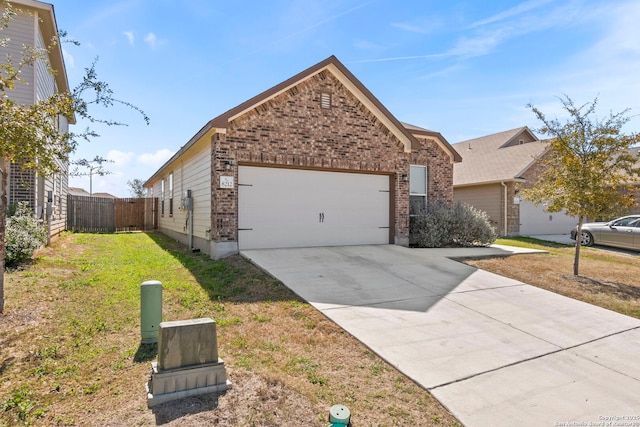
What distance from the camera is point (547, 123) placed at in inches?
348

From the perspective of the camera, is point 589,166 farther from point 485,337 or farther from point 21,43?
point 21,43

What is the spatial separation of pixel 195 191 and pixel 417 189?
24.6 feet

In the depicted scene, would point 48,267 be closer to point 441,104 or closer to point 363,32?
point 363,32

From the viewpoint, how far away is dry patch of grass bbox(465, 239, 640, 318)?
6.70 meters

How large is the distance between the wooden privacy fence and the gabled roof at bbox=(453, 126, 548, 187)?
1799 centimetres

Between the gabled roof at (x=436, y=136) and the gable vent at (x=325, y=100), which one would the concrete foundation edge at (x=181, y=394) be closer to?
the gable vent at (x=325, y=100)

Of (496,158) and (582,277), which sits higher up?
(496,158)

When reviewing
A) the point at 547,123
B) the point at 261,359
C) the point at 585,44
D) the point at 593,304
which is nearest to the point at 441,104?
the point at 585,44

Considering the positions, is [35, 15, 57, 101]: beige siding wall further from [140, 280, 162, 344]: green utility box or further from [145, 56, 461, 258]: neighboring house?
[140, 280, 162, 344]: green utility box

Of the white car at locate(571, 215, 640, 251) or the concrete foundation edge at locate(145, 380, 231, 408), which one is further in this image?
the white car at locate(571, 215, 640, 251)

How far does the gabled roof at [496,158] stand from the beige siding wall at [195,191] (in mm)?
13673

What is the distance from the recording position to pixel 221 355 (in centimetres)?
391

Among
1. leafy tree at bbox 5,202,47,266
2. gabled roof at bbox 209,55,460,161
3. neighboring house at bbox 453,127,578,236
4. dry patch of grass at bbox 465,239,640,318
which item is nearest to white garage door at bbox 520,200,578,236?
neighboring house at bbox 453,127,578,236

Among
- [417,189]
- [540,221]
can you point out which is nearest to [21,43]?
[417,189]
